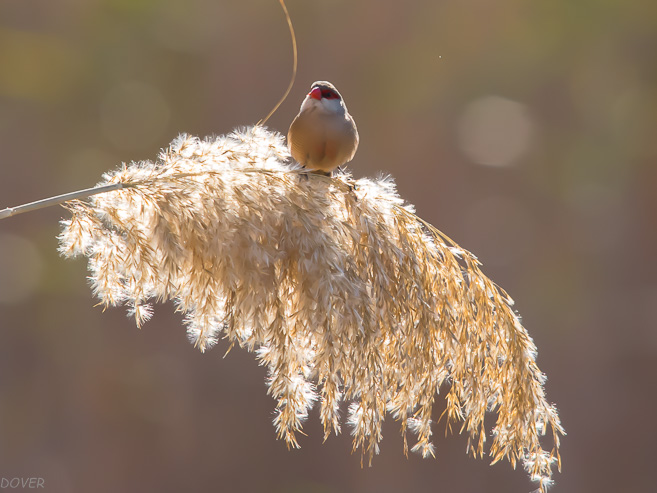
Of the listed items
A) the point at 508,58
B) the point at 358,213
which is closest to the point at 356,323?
the point at 358,213

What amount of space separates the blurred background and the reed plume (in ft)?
5.96

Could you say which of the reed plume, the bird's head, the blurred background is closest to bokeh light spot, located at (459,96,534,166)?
the blurred background

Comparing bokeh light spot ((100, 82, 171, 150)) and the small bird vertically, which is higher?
bokeh light spot ((100, 82, 171, 150))

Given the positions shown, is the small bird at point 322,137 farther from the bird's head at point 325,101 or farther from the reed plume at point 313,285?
the reed plume at point 313,285

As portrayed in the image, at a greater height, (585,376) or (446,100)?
(446,100)

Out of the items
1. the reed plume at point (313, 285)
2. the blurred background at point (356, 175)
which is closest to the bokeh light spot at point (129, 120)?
the blurred background at point (356, 175)

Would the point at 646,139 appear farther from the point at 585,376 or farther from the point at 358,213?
the point at 358,213

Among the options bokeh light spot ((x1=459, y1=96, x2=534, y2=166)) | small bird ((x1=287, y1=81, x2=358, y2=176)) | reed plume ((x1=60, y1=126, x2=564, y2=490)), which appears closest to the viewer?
reed plume ((x1=60, y1=126, x2=564, y2=490))

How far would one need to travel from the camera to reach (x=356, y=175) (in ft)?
9.78

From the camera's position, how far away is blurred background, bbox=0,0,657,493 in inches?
112

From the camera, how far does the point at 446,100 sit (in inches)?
126

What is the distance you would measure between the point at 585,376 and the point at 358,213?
8.30 feet

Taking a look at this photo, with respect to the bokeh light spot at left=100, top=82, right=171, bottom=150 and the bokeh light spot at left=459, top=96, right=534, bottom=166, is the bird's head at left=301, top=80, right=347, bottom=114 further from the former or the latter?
the bokeh light spot at left=459, top=96, right=534, bottom=166

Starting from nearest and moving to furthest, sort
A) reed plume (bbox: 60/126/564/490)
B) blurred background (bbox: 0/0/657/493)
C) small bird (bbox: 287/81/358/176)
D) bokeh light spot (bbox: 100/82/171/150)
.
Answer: reed plume (bbox: 60/126/564/490) → small bird (bbox: 287/81/358/176) → blurred background (bbox: 0/0/657/493) → bokeh light spot (bbox: 100/82/171/150)
